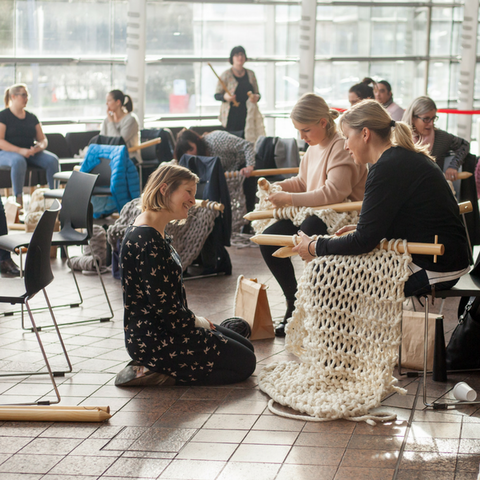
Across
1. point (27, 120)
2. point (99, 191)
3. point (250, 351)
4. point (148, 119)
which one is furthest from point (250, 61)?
point (250, 351)

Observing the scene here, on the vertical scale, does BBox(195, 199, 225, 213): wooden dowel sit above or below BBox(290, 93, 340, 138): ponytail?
below

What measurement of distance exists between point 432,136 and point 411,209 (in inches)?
103

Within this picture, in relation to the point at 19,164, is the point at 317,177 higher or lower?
higher

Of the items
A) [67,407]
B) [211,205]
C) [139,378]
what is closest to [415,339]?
[139,378]

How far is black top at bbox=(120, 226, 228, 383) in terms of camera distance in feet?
9.89

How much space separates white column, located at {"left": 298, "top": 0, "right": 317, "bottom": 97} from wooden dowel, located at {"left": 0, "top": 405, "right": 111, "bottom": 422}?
932 centimetres

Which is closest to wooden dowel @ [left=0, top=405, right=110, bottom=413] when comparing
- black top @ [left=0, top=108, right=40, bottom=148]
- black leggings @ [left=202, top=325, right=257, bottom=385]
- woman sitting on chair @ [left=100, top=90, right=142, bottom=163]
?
black leggings @ [left=202, top=325, right=257, bottom=385]

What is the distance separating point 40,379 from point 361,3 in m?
11.0

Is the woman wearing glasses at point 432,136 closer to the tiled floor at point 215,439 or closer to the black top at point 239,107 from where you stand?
the tiled floor at point 215,439

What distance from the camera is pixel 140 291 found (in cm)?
307

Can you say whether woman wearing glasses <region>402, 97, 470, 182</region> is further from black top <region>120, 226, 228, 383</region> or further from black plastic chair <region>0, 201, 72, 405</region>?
black plastic chair <region>0, 201, 72, 405</region>

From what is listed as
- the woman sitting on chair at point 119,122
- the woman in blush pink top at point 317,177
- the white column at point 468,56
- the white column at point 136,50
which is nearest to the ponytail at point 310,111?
the woman in blush pink top at point 317,177

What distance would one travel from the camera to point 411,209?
2873mm

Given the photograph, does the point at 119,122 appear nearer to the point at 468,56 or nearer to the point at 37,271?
the point at 37,271
